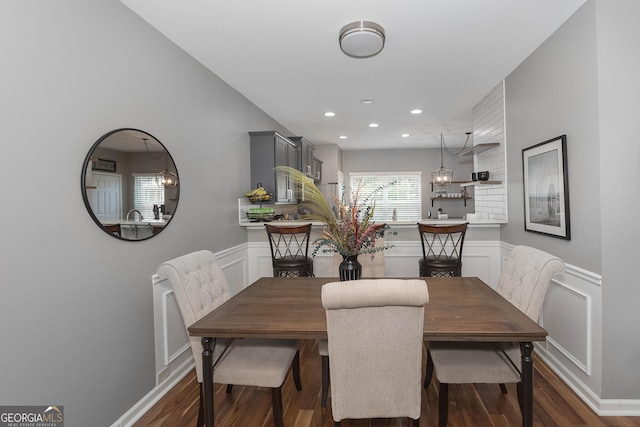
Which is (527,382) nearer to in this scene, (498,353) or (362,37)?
(498,353)

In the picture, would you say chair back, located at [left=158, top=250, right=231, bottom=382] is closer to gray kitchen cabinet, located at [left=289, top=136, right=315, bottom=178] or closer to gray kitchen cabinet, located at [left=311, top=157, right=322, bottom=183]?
gray kitchen cabinet, located at [left=289, top=136, right=315, bottom=178]

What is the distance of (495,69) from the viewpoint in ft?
10.9

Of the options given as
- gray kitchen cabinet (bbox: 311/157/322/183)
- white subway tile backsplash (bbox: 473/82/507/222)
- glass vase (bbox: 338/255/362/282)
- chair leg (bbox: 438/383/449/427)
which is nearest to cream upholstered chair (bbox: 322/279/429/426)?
chair leg (bbox: 438/383/449/427)

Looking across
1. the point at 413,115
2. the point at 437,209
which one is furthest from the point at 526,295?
the point at 437,209

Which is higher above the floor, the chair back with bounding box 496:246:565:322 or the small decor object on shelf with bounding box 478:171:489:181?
the small decor object on shelf with bounding box 478:171:489:181

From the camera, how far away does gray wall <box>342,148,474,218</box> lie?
8.24m

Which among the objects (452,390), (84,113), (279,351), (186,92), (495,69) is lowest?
(452,390)

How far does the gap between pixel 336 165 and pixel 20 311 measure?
252 inches

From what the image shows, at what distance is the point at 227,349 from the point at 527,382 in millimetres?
1495

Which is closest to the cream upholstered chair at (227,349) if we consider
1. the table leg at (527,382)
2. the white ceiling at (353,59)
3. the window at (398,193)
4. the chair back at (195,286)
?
the chair back at (195,286)

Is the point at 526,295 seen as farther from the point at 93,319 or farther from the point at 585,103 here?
the point at 93,319

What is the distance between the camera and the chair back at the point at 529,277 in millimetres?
1825

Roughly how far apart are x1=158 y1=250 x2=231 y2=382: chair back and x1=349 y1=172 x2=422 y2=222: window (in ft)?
20.8

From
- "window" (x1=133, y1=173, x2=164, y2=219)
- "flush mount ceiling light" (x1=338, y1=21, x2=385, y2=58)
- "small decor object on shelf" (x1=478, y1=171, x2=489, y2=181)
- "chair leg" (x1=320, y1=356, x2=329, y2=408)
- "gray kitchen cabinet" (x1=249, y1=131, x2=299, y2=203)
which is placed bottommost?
"chair leg" (x1=320, y1=356, x2=329, y2=408)
